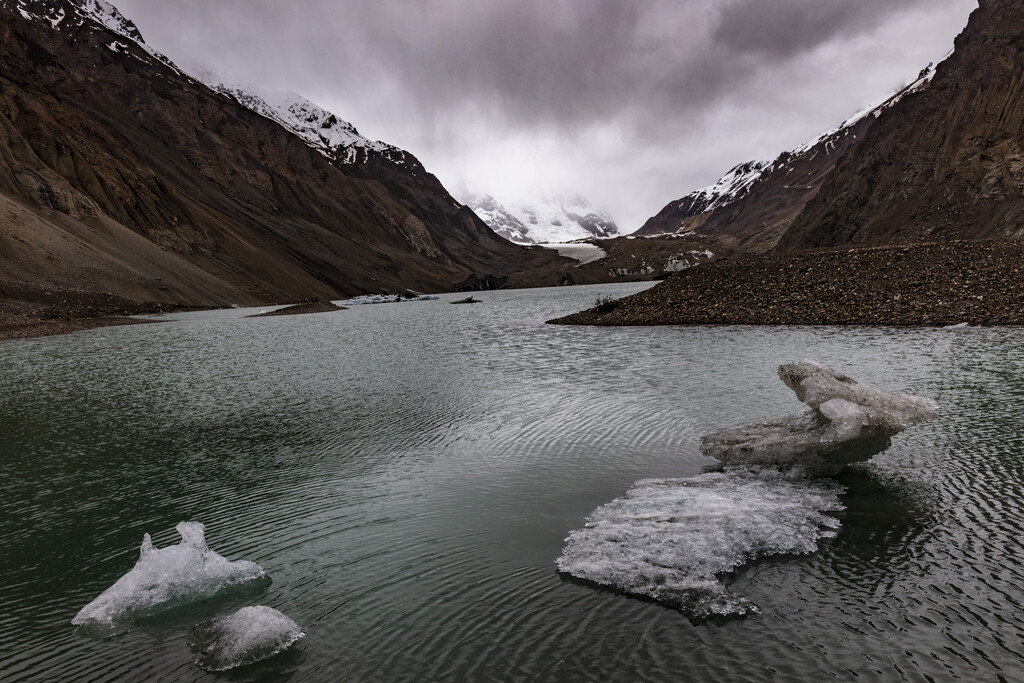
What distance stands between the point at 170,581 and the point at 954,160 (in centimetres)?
11447

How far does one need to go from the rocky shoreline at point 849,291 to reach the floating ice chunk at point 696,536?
85.5ft

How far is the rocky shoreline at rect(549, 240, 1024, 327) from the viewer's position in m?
28.6

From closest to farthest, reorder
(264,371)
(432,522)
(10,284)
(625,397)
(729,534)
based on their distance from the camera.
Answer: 1. (729,534)
2. (432,522)
3. (625,397)
4. (264,371)
5. (10,284)

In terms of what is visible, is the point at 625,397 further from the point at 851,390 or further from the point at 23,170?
the point at 23,170

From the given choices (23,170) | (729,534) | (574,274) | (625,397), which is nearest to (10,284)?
(23,170)

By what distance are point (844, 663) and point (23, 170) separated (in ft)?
372

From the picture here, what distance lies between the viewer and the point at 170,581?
6117mm

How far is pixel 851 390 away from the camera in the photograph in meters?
9.47

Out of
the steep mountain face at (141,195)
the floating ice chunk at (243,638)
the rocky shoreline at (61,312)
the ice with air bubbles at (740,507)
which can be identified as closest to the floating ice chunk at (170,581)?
the floating ice chunk at (243,638)

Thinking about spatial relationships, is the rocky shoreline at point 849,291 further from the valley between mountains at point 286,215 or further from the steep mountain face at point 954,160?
the steep mountain face at point 954,160

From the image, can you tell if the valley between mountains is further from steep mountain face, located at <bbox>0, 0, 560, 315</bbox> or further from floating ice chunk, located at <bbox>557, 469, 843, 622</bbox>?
floating ice chunk, located at <bbox>557, 469, 843, 622</bbox>

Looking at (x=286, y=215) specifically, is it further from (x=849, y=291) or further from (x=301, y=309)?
(x=849, y=291)

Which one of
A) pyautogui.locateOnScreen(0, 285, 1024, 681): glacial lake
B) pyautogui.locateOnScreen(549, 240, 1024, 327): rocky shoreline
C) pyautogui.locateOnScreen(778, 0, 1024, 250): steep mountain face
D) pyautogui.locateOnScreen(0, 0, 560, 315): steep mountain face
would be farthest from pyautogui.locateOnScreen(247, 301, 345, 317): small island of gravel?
pyautogui.locateOnScreen(778, 0, 1024, 250): steep mountain face

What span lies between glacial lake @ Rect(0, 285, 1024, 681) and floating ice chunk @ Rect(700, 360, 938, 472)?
1.46ft
